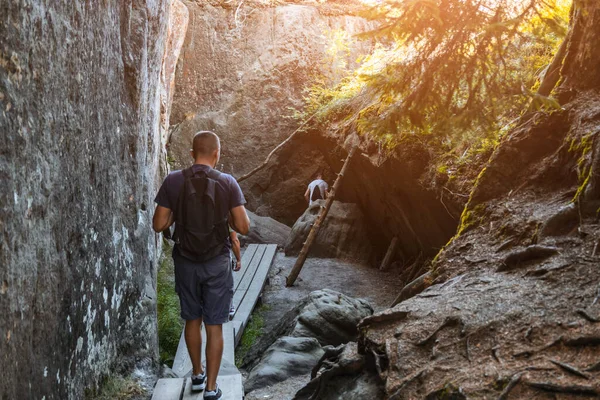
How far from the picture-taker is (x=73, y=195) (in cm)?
425

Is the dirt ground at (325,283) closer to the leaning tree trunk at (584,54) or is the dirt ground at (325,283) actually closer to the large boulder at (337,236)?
the large boulder at (337,236)

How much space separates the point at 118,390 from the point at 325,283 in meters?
7.24

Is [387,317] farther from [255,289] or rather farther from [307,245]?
[307,245]

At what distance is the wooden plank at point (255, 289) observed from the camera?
893 centimetres

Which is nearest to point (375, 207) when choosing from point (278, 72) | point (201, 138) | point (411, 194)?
point (411, 194)

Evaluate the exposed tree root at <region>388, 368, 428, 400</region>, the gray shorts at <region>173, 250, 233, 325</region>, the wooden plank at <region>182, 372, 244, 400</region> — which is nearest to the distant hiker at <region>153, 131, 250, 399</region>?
the gray shorts at <region>173, 250, 233, 325</region>

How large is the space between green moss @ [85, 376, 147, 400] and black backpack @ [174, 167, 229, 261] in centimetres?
156

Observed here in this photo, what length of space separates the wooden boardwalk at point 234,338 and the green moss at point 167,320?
896mm

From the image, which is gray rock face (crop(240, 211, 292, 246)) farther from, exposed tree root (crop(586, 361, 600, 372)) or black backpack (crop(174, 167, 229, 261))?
exposed tree root (crop(586, 361, 600, 372))

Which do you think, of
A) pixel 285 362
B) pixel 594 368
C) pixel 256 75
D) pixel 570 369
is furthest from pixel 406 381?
pixel 256 75

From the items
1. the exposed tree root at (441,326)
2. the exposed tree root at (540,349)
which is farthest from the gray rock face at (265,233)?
the exposed tree root at (540,349)

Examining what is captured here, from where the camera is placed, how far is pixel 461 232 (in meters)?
5.95

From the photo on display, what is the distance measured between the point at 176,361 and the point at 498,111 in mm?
4722

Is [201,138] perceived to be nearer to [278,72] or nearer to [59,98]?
[59,98]
